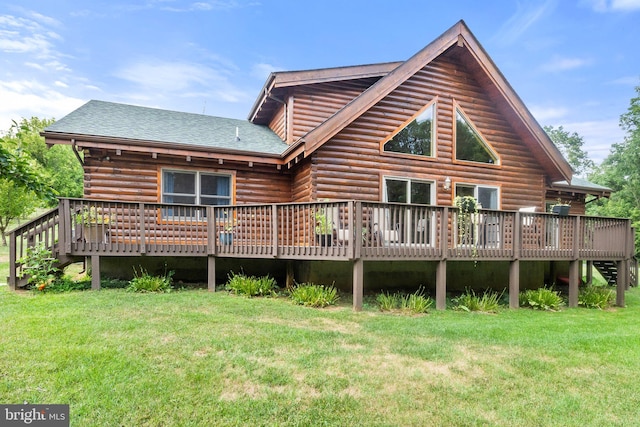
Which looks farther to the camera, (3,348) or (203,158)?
(203,158)

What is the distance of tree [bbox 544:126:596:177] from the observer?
44.5m

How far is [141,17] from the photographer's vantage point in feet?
49.7

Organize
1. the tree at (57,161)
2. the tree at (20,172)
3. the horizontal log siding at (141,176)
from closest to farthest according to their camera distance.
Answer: the tree at (20,172)
the horizontal log siding at (141,176)
the tree at (57,161)

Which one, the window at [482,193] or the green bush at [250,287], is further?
the window at [482,193]

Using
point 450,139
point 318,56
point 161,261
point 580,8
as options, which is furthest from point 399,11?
point 161,261

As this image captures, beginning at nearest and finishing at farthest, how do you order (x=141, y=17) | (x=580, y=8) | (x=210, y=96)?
(x=141, y=17)
(x=580, y=8)
(x=210, y=96)

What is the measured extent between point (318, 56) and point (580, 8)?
2095 centimetres

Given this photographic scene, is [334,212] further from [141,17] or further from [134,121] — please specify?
[141,17]

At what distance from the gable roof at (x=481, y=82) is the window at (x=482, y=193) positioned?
77.7 inches

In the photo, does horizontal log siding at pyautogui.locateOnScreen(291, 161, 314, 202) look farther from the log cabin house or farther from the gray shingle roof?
the gray shingle roof

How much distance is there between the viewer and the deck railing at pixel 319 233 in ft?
23.1

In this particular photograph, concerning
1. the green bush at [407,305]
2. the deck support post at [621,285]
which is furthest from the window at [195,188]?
the deck support post at [621,285]

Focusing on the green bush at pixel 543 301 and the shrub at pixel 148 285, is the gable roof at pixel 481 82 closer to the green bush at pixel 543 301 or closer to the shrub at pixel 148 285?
the shrub at pixel 148 285

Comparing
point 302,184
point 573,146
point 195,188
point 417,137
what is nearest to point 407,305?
point 302,184
